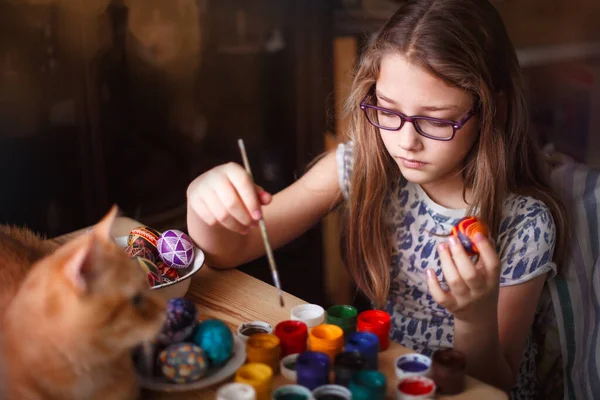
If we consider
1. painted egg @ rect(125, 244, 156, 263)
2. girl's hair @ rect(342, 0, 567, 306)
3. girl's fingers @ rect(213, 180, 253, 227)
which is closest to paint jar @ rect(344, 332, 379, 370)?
girl's fingers @ rect(213, 180, 253, 227)

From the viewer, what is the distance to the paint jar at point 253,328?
2.80 ft

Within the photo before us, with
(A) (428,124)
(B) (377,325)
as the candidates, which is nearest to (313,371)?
(B) (377,325)

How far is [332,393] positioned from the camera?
715 mm

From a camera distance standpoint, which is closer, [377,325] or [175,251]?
[377,325]

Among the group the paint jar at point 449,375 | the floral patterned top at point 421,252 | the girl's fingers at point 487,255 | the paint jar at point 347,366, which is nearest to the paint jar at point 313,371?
the paint jar at point 347,366

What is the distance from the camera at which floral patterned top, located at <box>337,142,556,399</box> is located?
118 cm

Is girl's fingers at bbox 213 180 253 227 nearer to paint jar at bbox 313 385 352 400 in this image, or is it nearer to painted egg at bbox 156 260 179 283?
painted egg at bbox 156 260 179 283

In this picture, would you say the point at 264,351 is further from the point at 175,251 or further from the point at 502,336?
the point at 502,336

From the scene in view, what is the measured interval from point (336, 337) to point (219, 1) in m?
1.52

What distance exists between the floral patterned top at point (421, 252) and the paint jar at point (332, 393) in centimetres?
56

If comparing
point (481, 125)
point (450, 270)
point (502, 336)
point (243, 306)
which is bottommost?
point (502, 336)

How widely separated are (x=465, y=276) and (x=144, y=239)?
48cm

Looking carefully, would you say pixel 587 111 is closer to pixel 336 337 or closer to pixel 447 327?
pixel 447 327

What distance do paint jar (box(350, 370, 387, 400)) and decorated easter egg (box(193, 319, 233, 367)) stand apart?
0.15 m
